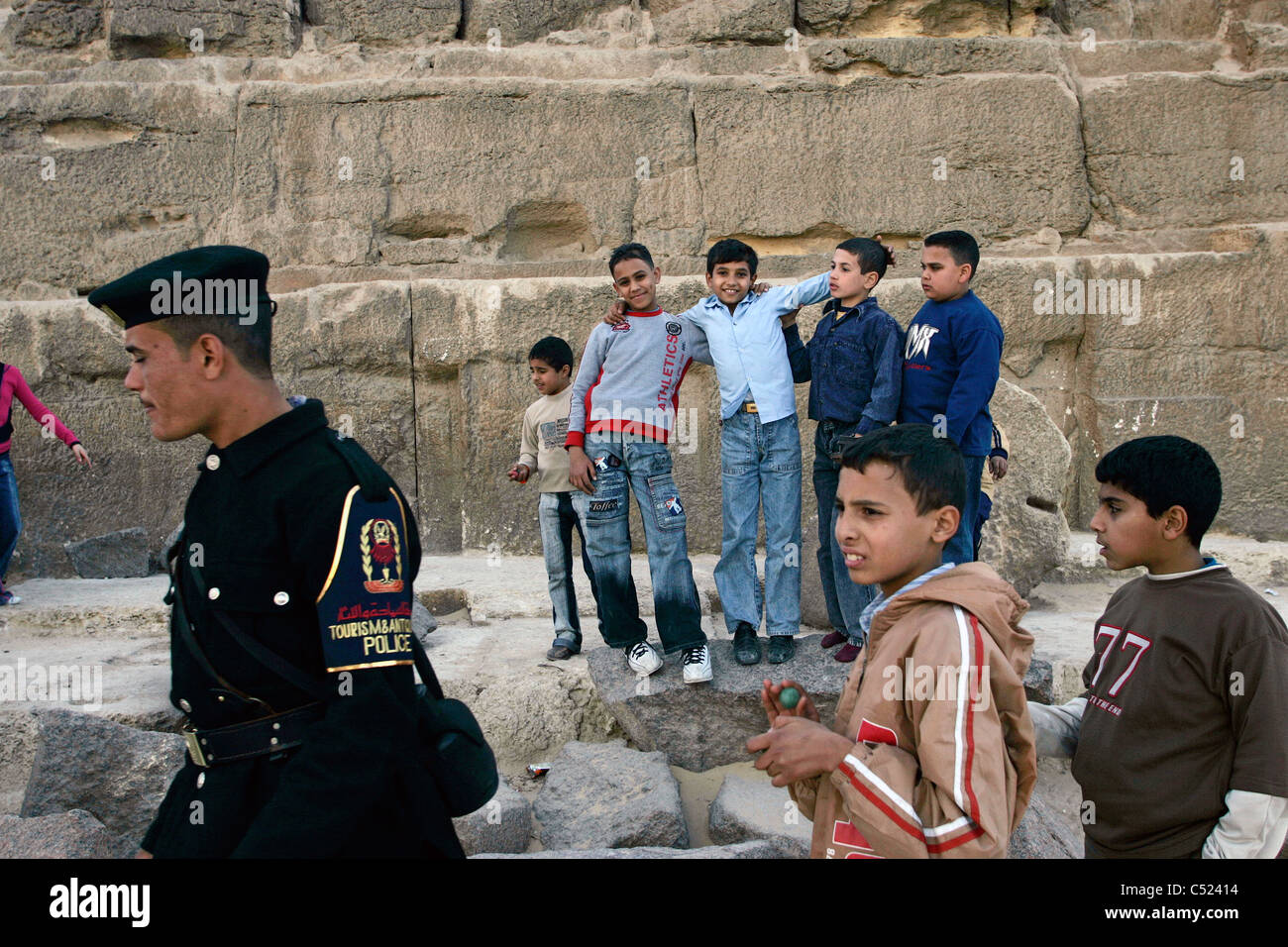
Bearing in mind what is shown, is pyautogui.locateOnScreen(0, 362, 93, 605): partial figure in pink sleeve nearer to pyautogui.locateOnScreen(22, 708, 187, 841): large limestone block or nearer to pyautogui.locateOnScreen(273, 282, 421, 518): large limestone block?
pyautogui.locateOnScreen(273, 282, 421, 518): large limestone block

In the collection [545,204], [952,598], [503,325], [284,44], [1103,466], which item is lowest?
[952,598]

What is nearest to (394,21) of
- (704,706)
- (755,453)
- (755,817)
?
(755,453)

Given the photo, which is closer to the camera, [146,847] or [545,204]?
[146,847]

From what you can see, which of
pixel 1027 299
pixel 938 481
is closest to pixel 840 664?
pixel 938 481

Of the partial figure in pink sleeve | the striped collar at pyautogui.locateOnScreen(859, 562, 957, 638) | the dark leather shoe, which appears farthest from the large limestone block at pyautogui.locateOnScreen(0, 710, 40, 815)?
the striped collar at pyautogui.locateOnScreen(859, 562, 957, 638)

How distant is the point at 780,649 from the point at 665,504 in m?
0.73

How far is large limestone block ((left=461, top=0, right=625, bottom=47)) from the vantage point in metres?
6.91

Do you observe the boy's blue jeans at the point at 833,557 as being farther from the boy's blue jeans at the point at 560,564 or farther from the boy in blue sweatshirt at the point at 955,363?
the boy's blue jeans at the point at 560,564

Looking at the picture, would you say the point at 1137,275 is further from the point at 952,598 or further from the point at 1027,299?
the point at 952,598

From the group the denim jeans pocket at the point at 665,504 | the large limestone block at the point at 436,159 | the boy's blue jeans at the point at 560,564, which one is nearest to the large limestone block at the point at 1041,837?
the denim jeans pocket at the point at 665,504

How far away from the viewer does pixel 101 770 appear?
3.58 m

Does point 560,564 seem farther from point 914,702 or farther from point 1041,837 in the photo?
point 914,702

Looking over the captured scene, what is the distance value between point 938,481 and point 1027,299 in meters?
4.74

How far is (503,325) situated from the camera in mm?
6215
